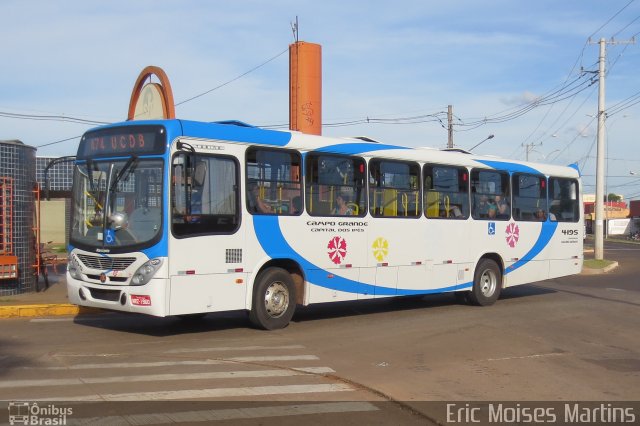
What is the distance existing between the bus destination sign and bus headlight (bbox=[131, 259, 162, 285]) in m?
1.59

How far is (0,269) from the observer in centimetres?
1493

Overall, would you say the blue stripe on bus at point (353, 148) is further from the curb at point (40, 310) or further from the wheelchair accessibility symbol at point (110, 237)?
the curb at point (40, 310)

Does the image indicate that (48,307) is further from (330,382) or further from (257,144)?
(330,382)

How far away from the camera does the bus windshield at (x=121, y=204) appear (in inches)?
399

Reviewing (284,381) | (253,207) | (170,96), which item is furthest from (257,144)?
(170,96)

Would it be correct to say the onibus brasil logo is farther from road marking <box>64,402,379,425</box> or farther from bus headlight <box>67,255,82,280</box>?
bus headlight <box>67,255,82,280</box>

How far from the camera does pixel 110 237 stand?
10375mm

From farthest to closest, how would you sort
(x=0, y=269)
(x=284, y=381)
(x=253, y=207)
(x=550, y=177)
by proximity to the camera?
(x=550, y=177), (x=0, y=269), (x=253, y=207), (x=284, y=381)

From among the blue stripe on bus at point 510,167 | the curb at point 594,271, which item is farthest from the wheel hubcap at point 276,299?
the curb at point 594,271

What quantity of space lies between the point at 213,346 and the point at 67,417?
3.88 m

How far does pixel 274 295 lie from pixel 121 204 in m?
2.87

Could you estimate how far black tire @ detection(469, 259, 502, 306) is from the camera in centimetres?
1571

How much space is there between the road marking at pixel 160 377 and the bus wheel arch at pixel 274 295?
2705 millimetres

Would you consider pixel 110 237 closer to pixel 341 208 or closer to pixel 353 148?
pixel 341 208
